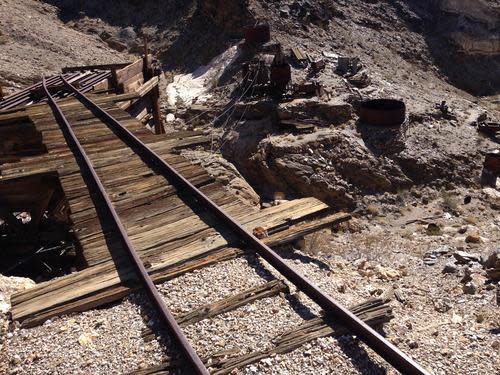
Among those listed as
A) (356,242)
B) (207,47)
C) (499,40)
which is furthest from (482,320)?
(499,40)

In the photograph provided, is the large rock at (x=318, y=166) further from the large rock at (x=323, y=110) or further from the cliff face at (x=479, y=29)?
the cliff face at (x=479, y=29)

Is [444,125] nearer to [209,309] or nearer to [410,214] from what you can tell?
[410,214]

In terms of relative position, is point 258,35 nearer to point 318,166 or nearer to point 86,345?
point 318,166

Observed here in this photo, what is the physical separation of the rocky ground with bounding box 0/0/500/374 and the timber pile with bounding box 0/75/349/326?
263mm

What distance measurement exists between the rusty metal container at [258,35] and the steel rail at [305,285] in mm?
12226

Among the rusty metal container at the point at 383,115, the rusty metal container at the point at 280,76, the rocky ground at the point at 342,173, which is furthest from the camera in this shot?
the rusty metal container at the point at 280,76

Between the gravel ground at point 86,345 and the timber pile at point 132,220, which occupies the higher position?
the timber pile at point 132,220

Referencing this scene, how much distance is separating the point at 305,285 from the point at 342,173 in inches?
390

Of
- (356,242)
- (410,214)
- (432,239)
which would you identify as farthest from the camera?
(410,214)

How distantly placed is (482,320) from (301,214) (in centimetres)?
246

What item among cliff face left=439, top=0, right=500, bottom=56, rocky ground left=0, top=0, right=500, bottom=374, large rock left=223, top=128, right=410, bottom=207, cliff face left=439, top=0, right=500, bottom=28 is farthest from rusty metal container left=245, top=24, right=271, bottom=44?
cliff face left=439, top=0, right=500, bottom=28

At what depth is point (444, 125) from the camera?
1703 centimetres

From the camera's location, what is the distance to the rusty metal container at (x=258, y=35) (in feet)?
64.6

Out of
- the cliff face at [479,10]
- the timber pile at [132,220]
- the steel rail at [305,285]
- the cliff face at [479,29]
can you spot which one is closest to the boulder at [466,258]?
the timber pile at [132,220]
